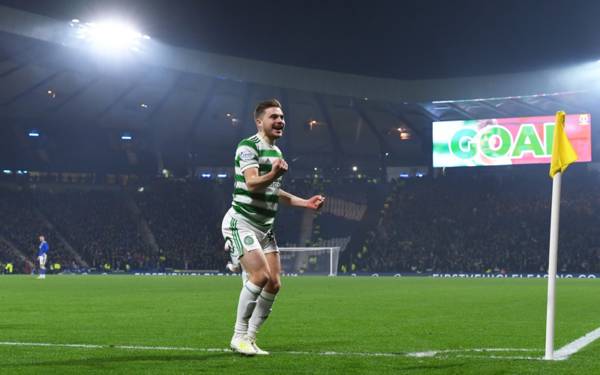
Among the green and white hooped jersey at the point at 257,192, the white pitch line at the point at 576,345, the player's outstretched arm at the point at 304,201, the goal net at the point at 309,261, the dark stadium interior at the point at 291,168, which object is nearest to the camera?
the white pitch line at the point at 576,345

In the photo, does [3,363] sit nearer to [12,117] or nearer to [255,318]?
[255,318]

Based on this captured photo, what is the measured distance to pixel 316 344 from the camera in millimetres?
9047

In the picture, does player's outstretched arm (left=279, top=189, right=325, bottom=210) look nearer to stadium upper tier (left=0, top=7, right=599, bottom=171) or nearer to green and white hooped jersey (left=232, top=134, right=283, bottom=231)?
green and white hooped jersey (left=232, top=134, right=283, bottom=231)

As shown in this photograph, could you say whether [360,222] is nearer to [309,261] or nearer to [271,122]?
[309,261]

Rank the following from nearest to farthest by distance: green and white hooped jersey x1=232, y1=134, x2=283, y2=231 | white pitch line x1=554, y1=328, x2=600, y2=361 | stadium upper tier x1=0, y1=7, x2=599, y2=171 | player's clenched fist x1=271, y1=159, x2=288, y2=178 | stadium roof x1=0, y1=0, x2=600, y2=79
Result: player's clenched fist x1=271, y1=159, x2=288, y2=178 → white pitch line x1=554, y1=328, x2=600, y2=361 → green and white hooped jersey x1=232, y1=134, x2=283, y2=231 → stadium roof x1=0, y1=0, x2=600, y2=79 → stadium upper tier x1=0, y1=7, x2=599, y2=171

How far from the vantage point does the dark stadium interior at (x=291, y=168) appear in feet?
162

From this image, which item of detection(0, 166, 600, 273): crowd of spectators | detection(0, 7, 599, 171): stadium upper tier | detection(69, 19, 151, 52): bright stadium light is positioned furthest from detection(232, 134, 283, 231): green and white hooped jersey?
detection(0, 166, 600, 273): crowd of spectators

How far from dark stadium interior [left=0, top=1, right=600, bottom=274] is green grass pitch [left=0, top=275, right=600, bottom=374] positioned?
2996 cm

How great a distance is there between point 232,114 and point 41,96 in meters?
12.6

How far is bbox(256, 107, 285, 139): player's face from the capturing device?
812 cm

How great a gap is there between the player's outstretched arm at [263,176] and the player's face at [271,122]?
0.47 metres

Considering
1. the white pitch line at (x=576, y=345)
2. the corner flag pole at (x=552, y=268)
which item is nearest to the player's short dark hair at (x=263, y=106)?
the corner flag pole at (x=552, y=268)

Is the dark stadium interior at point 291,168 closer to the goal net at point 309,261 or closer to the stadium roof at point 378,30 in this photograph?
the stadium roof at point 378,30

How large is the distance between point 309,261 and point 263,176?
40181 millimetres
